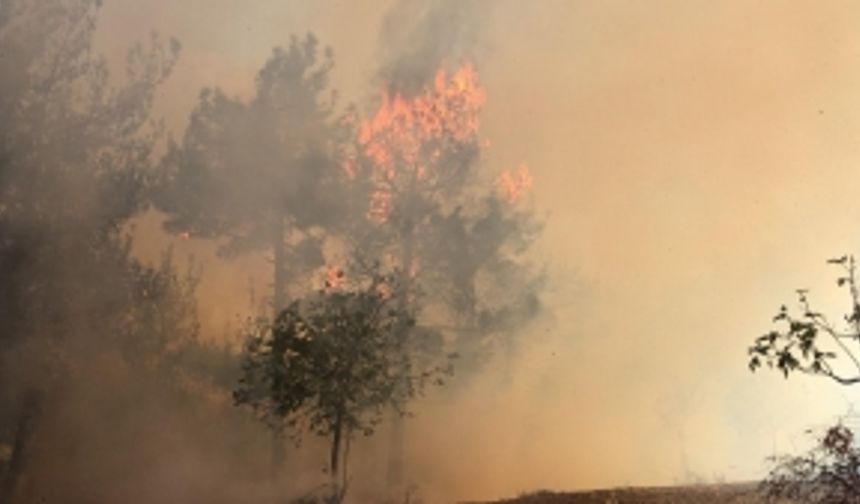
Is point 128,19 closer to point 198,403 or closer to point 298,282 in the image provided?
point 298,282

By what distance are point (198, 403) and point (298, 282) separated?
4.73 m

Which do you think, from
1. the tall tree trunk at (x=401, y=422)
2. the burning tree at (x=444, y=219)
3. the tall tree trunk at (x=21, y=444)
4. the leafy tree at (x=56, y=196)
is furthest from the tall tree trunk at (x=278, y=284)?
the tall tree trunk at (x=21, y=444)

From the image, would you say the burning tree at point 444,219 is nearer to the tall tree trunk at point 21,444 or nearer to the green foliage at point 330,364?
the green foliage at point 330,364

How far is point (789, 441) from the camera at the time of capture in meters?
30.1

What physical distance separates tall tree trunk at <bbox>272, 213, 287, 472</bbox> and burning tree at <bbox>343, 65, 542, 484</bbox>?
219cm

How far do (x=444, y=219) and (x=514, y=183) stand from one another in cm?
332

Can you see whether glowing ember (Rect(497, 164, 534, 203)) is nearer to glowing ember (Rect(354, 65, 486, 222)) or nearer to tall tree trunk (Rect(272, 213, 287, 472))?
glowing ember (Rect(354, 65, 486, 222))

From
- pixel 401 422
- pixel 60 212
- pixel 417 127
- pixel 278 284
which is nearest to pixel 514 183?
pixel 417 127

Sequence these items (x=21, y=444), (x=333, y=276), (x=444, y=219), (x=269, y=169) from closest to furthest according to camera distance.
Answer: (x=21, y=444) → (x=333, y=276) → (x=269, y=169) → (x=444, y=219)

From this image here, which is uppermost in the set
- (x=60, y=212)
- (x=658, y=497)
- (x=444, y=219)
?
(x=444, y=219)

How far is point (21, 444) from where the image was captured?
20.9 metres

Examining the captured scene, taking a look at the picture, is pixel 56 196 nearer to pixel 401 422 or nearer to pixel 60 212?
pixel 60 212

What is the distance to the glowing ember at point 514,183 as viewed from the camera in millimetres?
29203

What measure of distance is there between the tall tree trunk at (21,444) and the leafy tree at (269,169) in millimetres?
6725
